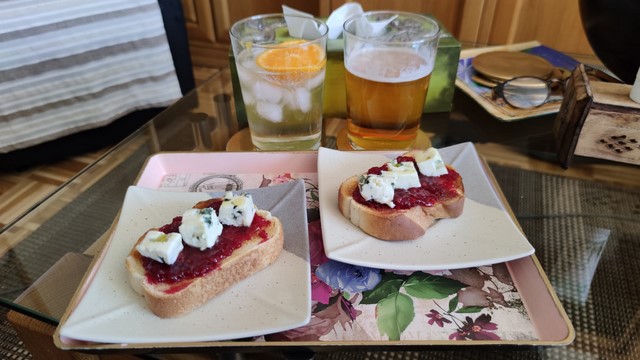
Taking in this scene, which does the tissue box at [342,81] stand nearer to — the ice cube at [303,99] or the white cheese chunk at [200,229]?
the ice cube at [303,99]

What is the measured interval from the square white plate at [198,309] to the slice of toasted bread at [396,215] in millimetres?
69

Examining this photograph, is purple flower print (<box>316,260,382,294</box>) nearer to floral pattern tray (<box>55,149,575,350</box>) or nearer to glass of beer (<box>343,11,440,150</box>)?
floral pattern tray (<box>55,149,575,350</box>)

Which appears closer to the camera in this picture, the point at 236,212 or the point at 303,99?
the point at 236,212

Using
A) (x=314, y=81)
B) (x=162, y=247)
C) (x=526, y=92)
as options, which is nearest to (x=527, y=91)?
(x=526, y=92)

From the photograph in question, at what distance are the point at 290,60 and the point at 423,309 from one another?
44 cm

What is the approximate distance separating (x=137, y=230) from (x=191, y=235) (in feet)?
0.42

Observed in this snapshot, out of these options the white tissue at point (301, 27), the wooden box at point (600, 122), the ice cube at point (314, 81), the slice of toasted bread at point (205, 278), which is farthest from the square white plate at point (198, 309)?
the wooden box at point (600, 122)

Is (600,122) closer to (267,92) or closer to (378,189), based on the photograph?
(378,189)

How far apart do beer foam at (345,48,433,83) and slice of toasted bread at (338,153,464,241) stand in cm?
21

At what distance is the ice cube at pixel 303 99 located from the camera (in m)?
0.80

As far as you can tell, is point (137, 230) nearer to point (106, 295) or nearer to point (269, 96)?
point (106, 295)

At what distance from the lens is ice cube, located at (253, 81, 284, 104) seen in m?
0.79

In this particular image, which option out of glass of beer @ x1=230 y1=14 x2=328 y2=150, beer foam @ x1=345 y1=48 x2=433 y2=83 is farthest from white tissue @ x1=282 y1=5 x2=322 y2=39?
beer foam @ x1=345 y1=48 x2=433 y2=83

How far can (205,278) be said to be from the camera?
1.79 ft
